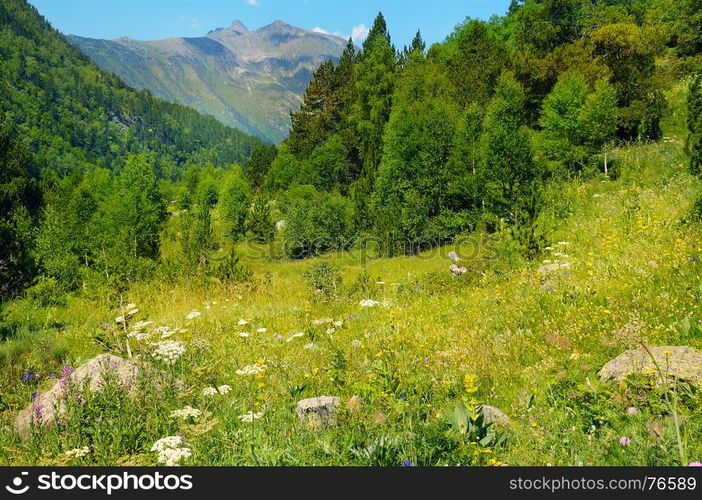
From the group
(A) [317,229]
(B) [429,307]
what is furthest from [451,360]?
(A) [317,229]

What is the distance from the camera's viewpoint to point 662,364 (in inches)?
163

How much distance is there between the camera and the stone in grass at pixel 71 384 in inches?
180

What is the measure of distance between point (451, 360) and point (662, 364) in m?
2.64

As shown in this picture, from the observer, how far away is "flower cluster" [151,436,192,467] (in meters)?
3.22

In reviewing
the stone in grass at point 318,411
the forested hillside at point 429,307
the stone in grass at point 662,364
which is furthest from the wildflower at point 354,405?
the stone in grass at point 662,364

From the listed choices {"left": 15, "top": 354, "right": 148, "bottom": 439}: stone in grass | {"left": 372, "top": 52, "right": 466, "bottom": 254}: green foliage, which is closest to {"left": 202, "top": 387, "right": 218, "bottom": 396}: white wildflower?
{"left": 15, "top": 354, "right": 148, "bottom": 439}: stone in grass

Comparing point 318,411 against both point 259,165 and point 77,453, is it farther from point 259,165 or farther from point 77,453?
point 259,165

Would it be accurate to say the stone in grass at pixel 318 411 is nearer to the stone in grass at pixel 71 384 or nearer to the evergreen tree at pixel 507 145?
the stone in grass at pixel 71 384

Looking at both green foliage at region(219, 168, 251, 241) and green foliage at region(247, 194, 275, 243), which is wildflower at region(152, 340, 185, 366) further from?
green foliage at region(219, 168, 251, 241)

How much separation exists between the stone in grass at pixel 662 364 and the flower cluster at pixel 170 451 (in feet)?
12.7

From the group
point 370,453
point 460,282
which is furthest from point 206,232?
point 370,453

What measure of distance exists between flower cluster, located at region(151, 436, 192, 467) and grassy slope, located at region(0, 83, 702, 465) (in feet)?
0.72

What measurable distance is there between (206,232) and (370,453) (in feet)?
62.9
